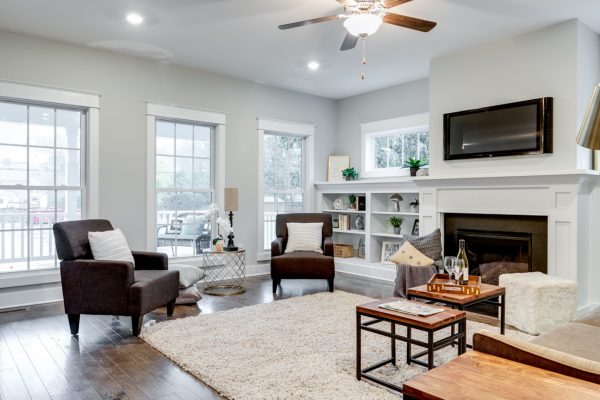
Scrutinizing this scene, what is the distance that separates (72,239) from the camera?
137 inches

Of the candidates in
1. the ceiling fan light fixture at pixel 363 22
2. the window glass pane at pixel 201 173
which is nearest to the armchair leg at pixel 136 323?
the window glass pane at pixel 201 173

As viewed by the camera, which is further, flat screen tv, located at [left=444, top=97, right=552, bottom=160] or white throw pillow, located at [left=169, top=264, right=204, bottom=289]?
white throw pillow, located at [left=169, top=264, right=204, bottom=289]

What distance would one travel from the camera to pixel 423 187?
5035mm

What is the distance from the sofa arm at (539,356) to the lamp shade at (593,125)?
2.87ft

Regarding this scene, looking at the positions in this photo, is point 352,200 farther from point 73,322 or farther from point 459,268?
point 73,322

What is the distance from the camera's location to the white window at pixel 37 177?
4.31 metres

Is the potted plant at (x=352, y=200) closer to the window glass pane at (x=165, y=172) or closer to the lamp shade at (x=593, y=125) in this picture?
the window glass pane at (x=165, y=172)

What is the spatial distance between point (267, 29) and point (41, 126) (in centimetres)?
262

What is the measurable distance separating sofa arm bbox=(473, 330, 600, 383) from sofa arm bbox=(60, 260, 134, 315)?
8.93 feet

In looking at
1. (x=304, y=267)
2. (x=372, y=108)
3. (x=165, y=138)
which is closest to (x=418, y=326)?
(x=304, y=267)

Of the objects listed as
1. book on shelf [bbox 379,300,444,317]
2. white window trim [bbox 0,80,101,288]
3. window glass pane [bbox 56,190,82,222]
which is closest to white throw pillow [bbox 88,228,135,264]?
white window trim [bbox 0,80,101,288]

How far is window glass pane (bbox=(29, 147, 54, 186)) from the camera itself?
14.6ft

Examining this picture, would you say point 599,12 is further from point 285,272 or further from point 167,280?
point 167,280

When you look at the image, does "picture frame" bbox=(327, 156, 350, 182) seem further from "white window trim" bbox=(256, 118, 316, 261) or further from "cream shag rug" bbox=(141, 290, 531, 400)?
"cream shag rug" bbox=(141, 290, 531, 400)
